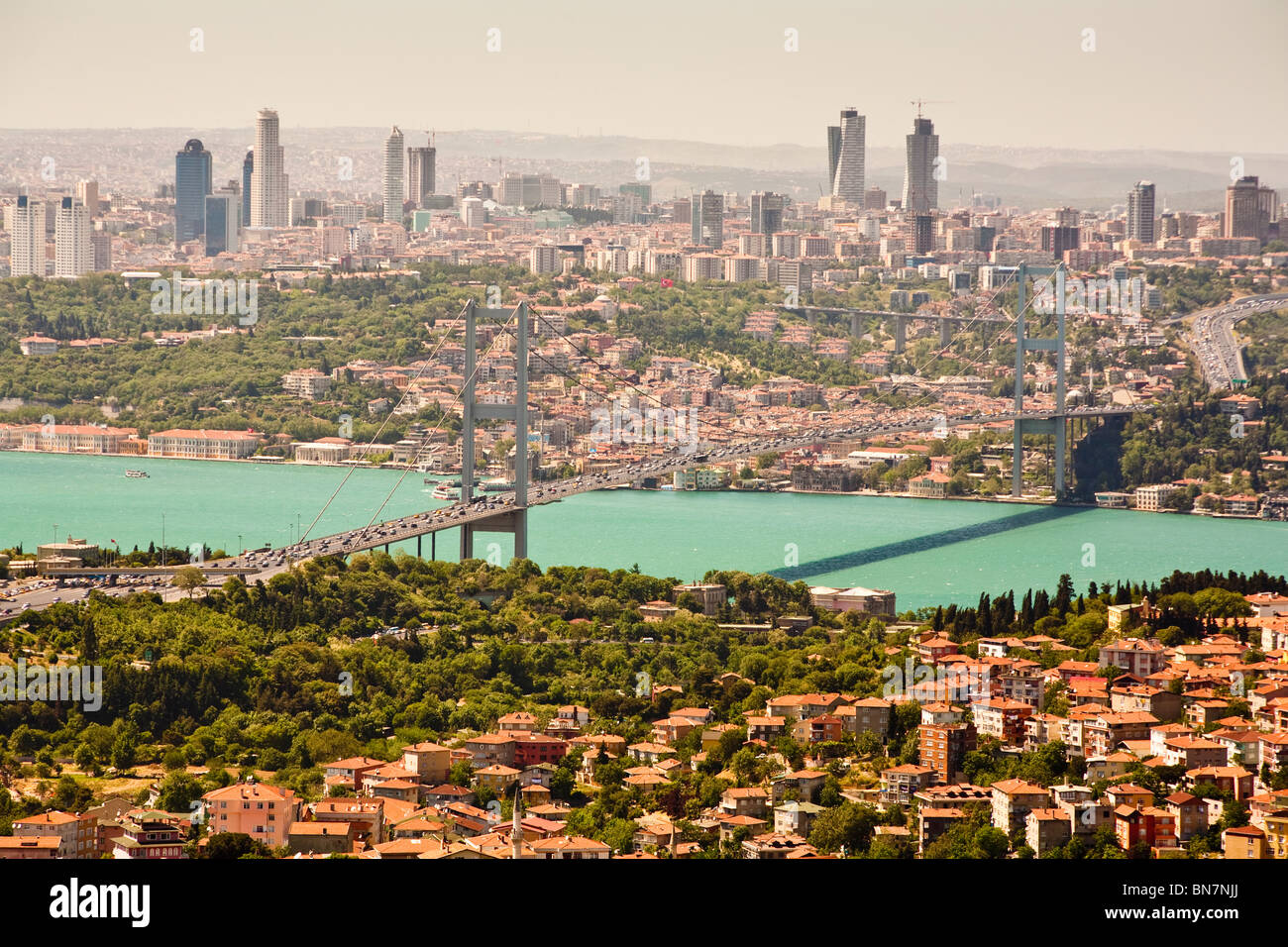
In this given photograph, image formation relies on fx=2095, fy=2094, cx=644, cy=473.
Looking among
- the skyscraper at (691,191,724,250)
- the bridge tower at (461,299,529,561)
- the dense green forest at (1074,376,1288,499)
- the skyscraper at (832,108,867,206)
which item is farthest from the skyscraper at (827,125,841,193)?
the bridge tower at (461,299,529,561)

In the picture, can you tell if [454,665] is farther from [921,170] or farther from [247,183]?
[247,183]

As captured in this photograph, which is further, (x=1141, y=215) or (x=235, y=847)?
(x=1141, y=215)

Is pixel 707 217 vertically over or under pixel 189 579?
over

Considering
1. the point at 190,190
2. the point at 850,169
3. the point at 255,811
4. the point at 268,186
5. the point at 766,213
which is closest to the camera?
the point at 255,811

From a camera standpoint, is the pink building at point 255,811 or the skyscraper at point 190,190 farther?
the skyscraper at point 190,190

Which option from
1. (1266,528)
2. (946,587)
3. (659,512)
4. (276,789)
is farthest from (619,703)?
(1266,528)

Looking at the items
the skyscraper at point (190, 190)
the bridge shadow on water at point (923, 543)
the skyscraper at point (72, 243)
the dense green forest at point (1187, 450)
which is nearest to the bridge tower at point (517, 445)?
the bridge shadow on water at point (923, 543)

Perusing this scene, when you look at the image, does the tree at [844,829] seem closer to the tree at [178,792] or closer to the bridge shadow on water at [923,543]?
the tree at [178,792]

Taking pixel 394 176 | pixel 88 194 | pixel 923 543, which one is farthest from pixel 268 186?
pixel 923 543

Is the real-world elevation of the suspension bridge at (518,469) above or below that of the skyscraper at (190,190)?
below
